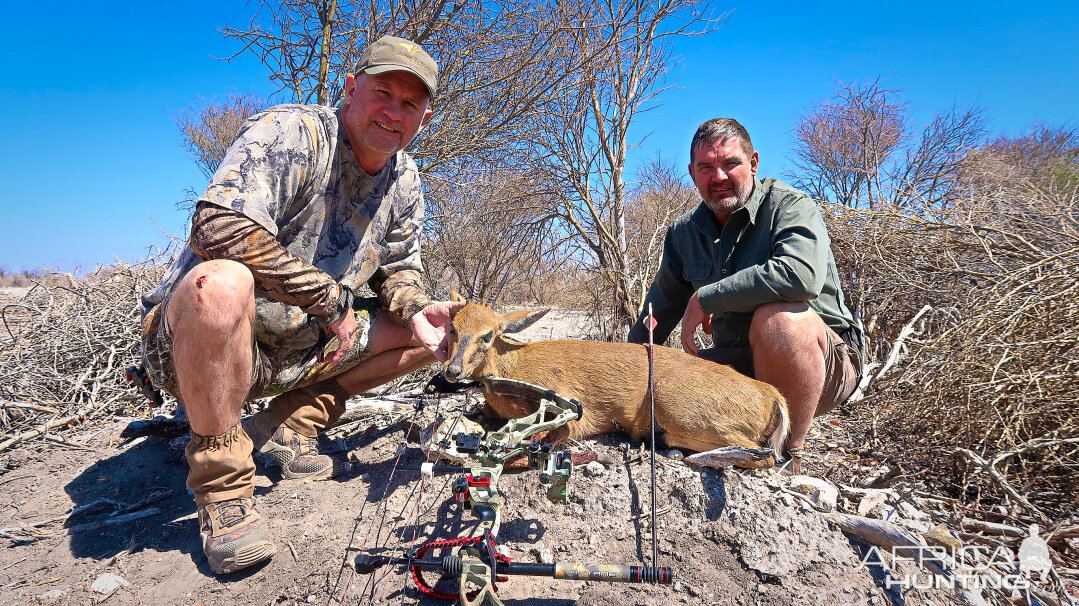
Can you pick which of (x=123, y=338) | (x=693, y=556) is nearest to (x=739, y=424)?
(x=693, y=556)

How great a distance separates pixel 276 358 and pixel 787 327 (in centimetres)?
322

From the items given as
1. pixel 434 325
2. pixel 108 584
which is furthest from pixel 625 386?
pixel 108 584

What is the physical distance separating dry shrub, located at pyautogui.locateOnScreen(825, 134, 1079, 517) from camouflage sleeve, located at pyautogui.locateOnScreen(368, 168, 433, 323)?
3707 mm

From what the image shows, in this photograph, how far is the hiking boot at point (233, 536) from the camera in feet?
8.36

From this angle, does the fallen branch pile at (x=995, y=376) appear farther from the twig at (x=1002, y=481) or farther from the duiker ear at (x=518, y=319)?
the duiker ear at (x=518, y=319)

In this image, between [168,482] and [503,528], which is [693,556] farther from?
[168,482]

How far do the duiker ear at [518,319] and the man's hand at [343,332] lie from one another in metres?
1.25

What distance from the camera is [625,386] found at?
12.5ft

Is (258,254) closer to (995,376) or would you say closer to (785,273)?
(785,273)

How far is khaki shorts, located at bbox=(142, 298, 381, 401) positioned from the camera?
295 centimetres

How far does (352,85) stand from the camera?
3.26 m

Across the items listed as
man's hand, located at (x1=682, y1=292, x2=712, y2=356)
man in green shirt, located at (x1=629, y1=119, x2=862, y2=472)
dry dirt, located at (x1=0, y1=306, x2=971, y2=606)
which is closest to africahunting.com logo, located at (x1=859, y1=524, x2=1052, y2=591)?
dry dirt, located at (x1=0, y1=306, x2=971, y2=606)

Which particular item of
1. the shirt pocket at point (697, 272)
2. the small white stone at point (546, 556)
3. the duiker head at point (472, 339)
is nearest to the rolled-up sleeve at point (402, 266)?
the duiker head at point (472, 339)

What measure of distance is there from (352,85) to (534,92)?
3.94 meters
